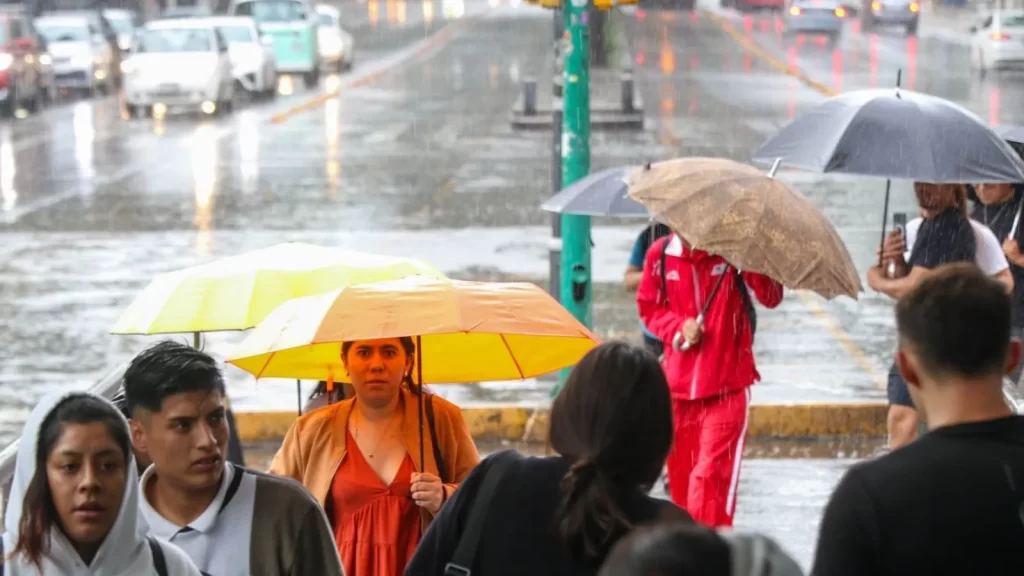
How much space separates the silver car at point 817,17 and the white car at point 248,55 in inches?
859

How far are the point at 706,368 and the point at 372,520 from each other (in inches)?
90.8

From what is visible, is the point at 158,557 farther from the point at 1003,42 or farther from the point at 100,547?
the point at 1003,42

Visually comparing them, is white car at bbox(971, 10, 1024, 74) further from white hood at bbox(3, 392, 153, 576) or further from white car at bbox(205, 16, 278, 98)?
white hood at bbox(3, 392, 153, 576)

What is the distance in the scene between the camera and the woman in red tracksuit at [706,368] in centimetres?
665

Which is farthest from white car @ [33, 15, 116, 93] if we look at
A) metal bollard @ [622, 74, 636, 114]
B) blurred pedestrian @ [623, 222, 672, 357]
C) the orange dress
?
the orange dress

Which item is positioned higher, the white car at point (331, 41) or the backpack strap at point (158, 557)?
the backpack strap at point (158, 557)

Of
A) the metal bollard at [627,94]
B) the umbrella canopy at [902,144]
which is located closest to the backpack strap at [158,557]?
the umbrella canopy at [902,144]

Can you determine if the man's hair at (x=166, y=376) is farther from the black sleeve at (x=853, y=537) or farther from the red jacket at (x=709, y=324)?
the red jacket at (x=709, y=324)

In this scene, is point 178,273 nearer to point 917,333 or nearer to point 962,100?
point 917,333

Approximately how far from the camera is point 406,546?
15.8 feet

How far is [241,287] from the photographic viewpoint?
6.04m

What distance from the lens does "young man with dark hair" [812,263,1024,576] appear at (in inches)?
120

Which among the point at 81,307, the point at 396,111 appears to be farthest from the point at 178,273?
the point at 396,111

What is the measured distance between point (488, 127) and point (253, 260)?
22.8 meters
